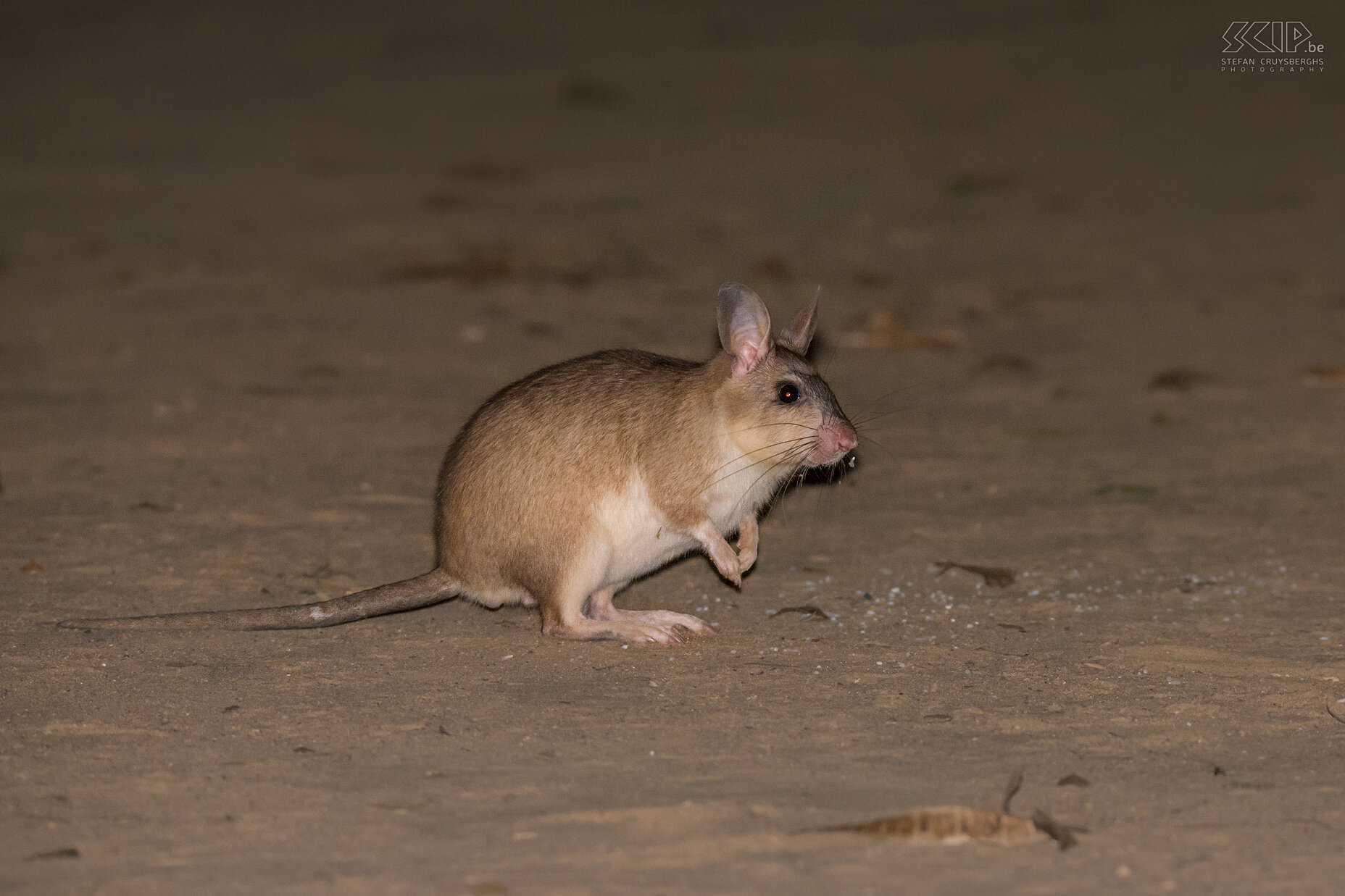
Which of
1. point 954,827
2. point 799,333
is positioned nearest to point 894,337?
point 799,333

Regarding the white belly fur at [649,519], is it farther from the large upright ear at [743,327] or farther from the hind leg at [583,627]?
the large upright ear at [743,327]

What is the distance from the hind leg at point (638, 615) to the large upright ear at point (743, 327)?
89cm

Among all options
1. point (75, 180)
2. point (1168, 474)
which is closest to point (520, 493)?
point (1168, 474)

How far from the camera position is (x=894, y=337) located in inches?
366

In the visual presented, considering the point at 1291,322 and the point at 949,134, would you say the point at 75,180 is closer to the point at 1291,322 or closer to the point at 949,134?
the point at 949,134

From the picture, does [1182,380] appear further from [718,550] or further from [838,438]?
[718,550]

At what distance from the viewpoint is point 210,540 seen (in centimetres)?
623

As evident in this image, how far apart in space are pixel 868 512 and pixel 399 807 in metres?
3.26

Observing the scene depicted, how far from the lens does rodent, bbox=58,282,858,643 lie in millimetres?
5184

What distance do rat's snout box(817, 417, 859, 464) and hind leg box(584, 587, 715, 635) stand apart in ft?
2.40

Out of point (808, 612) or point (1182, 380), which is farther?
point (1182, 380)

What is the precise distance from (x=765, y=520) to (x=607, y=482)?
1635 mm

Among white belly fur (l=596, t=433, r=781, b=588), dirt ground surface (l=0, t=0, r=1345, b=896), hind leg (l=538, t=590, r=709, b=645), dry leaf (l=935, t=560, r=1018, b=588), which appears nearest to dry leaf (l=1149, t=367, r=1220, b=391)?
dirt ground surface (l=0, t=0, r=1345, b=896)

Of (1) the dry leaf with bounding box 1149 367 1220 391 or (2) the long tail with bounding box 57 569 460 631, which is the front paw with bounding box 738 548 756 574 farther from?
(1) the dry leaf with bounding box 1149 367 1220 391
